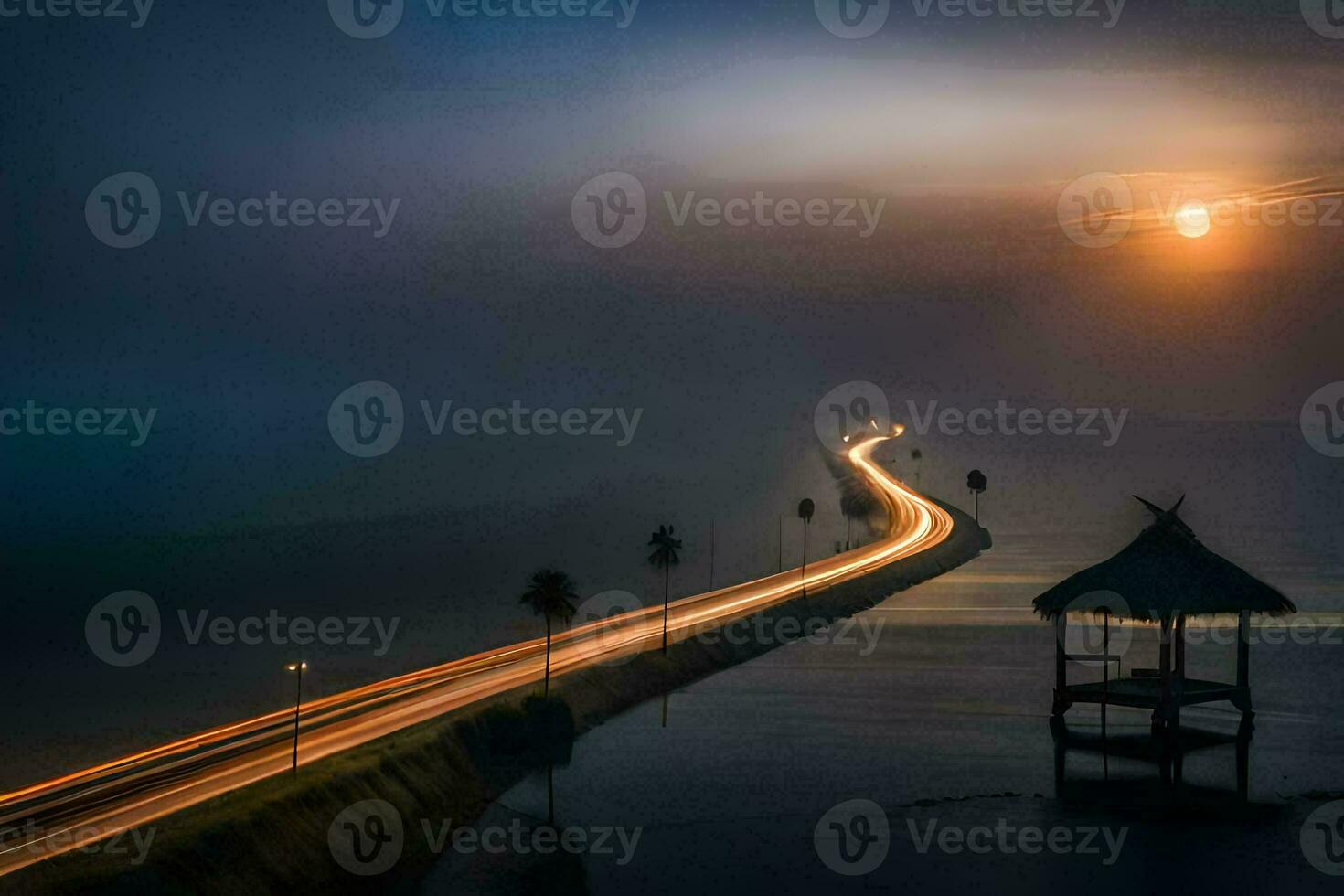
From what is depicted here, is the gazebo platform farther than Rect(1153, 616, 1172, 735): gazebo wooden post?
Yes

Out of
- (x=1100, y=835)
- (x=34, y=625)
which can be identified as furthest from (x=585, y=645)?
(x=34, y=625)

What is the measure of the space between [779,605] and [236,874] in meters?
75.0

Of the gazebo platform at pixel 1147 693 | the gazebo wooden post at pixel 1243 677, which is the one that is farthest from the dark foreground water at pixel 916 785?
the gazebo platform at pixel 1147 693

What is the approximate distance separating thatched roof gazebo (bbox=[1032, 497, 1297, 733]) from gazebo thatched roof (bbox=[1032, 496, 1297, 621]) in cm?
4

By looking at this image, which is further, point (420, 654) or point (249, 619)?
point (249, 619)

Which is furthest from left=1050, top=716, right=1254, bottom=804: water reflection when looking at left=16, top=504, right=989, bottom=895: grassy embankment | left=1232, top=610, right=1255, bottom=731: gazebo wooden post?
left=16, top=504, right=989, bottom=895: grassy embankment

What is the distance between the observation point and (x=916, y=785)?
2185 inches

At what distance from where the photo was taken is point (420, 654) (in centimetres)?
12862

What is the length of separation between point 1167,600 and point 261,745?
3632cm

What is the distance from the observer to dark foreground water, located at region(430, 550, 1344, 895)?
44.0 m

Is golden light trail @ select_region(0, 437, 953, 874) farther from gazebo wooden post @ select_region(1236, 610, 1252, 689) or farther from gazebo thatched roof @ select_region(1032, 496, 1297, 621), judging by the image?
gazebo wooden post @ select_region(1236, 610, 1252, 689)

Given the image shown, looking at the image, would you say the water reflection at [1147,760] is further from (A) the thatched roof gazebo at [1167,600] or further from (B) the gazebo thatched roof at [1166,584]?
(B) the gazebo thatched roof at [1166,584]

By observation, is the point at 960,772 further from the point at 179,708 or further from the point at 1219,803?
the point at 179,708

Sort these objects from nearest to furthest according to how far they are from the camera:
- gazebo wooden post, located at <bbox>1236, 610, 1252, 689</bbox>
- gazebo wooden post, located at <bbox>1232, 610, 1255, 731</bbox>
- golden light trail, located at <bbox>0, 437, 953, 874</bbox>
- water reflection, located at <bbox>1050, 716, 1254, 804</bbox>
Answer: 1. golden light trail, located at <bbox>0, 437, 953, 874</bbox>
2. water reflection, located at <bbox>1050, 716, 1254, 804</bbox>
3. gazebo wooden post, located at <bbox>1236, 610, 1252, 689</bbox>
4. gazebo wooden post, located at <bbox>1232, 610, 1255, 731</bbox>
